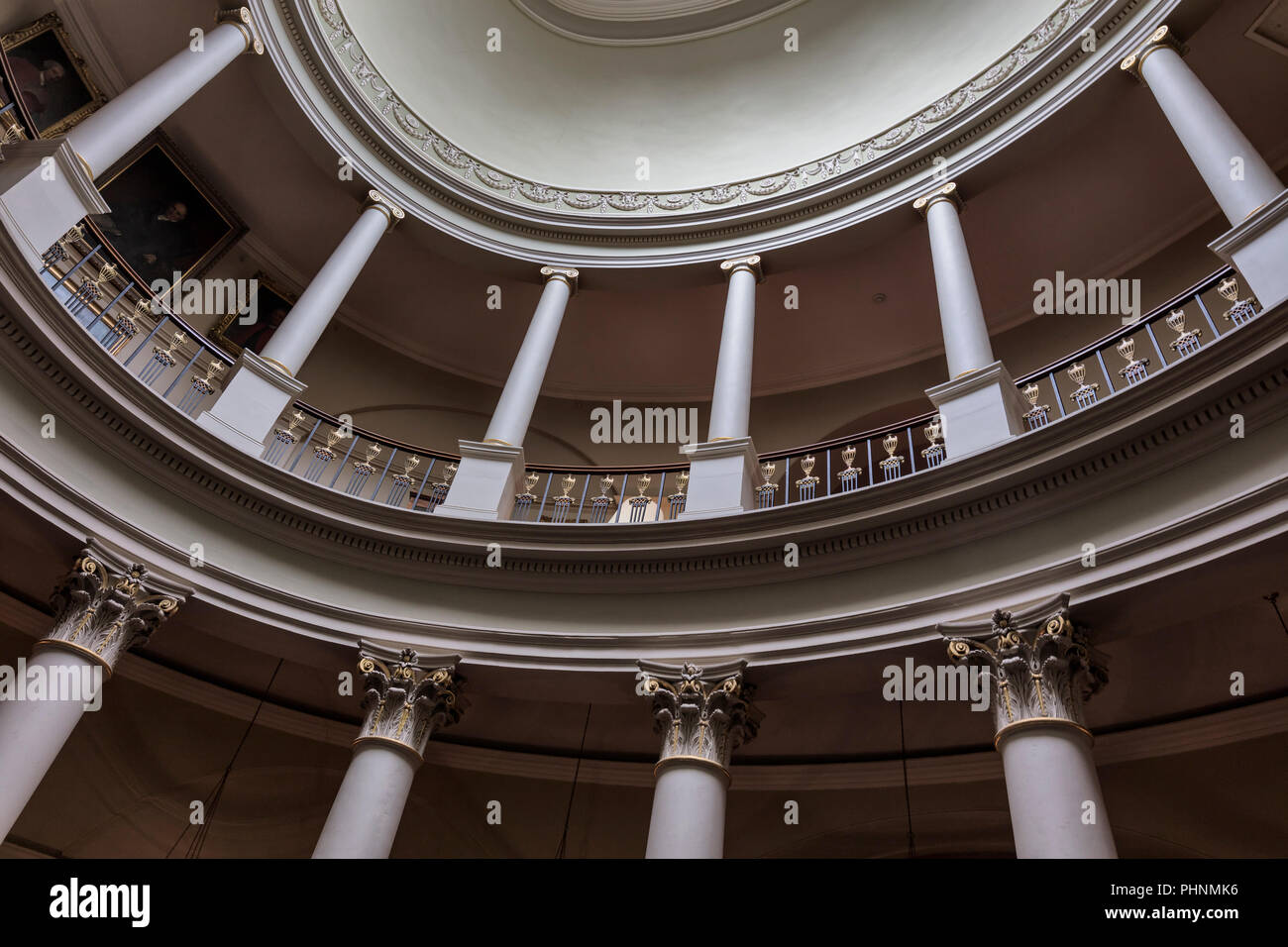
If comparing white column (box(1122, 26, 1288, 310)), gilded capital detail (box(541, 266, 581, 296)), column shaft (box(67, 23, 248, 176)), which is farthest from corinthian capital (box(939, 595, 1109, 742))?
column shaft (box(67, 23, 248, 176))

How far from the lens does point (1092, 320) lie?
1148cm

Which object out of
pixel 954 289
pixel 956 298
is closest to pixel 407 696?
pixel 956 298

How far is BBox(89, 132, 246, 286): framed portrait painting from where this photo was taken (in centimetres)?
1119

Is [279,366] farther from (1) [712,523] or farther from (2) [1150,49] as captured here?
(2) [1150,49]

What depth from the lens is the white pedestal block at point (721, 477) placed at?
7.62 m

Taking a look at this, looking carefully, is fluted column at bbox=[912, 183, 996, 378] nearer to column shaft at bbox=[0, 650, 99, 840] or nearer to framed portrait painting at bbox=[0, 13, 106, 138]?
column shaft at bbox=[0, 650, 99, 840]

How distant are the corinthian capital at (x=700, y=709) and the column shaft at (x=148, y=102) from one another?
6.10m

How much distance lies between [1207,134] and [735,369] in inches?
167

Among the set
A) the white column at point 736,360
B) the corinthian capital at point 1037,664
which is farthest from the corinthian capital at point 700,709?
the white column at point 736,360

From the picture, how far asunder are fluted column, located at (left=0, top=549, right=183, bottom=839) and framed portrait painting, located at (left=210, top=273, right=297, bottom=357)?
20.5ft

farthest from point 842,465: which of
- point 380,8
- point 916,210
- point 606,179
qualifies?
point 380,8

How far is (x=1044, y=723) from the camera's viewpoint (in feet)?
17.1

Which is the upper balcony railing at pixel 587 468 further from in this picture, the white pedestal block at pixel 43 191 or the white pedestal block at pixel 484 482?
the white pedestal block at pixel 43 191
